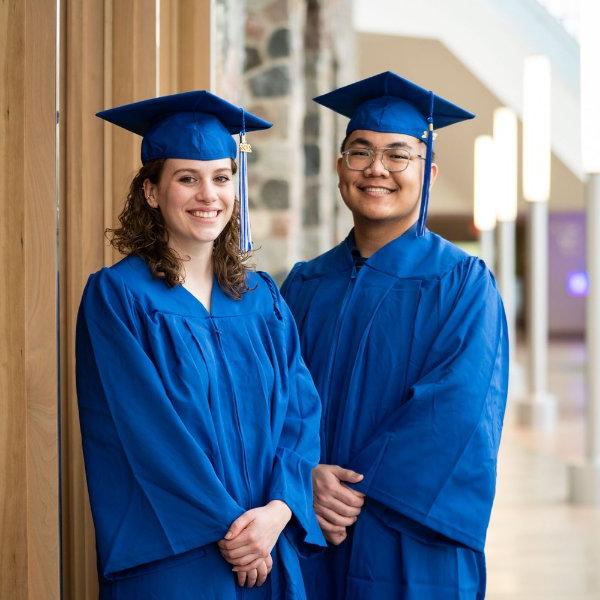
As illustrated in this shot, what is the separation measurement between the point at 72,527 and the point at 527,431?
7805mm

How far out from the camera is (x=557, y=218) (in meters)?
26.2

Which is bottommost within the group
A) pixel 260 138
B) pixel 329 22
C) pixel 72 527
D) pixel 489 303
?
pixel 72 527

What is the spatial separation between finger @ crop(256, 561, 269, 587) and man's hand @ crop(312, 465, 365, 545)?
314 mm

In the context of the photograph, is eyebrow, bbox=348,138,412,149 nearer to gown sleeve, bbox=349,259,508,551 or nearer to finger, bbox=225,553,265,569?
gown sleeve, bbox=349,259,508,551

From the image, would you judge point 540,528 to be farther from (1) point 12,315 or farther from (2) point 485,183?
(2) point 485,183

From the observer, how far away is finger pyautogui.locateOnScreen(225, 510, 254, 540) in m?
2.14

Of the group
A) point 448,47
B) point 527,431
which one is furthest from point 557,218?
point 527,431

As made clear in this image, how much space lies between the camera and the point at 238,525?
2141 mm

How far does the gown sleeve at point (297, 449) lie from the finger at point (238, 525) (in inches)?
3.9

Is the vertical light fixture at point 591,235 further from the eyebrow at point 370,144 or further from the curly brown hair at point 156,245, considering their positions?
the curly brown hair at point 156,245

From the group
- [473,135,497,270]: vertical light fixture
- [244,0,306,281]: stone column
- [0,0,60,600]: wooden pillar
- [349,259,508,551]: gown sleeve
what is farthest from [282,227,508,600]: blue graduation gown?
[473,135,497,270]: vertical light fixture

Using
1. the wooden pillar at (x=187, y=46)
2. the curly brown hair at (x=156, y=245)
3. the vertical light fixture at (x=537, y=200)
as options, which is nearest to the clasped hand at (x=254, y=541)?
the curly brown hair at (x=156, y=245)

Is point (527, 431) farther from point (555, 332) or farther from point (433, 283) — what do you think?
point (555, 332)

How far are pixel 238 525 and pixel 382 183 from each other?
0.98 metres
